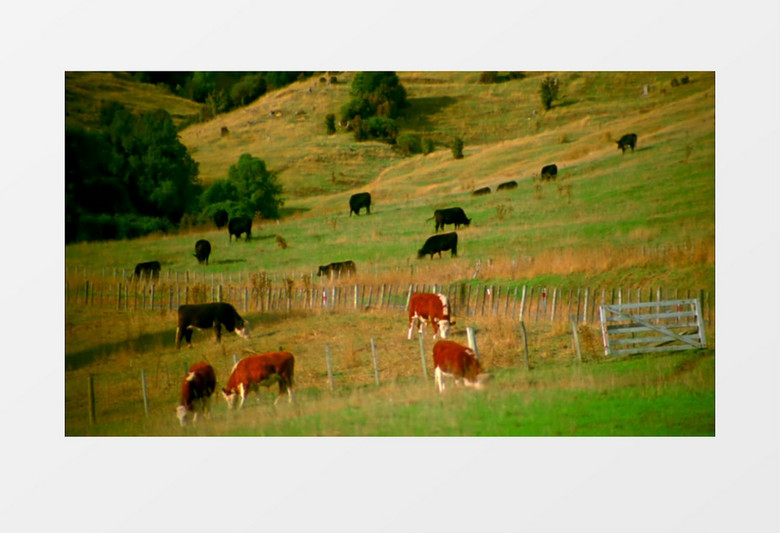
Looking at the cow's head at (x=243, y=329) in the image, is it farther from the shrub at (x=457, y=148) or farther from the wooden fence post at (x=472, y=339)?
the shrub at (x=457, y=148)

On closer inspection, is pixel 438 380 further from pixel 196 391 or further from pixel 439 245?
pixel 196 391

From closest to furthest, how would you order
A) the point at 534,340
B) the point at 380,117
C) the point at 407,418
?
the point at 407,418 → the point at 534,340 → the point at 380,117

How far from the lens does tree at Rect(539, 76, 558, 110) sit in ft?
43.0

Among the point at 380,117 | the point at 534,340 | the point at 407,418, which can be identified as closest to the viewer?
the point at 407,418

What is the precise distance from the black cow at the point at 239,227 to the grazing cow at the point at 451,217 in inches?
108

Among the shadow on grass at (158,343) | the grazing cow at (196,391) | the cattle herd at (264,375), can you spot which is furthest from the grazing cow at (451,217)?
the grazing cow at (196,391)

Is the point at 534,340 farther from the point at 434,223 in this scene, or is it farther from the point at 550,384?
the point at 434,223

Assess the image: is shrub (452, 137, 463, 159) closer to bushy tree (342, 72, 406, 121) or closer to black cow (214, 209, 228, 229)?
bushy tree (342, 72, 406, 121)

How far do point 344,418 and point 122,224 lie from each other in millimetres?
4335

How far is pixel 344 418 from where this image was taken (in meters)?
12.0

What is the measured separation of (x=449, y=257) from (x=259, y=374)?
3169mm

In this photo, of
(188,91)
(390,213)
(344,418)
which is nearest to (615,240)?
(390,213)

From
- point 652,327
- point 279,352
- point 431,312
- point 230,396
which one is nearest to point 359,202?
point 431,312

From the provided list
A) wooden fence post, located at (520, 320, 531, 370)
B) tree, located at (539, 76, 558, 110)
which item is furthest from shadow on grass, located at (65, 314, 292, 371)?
tree, located at (539, 76, 558, 110)
